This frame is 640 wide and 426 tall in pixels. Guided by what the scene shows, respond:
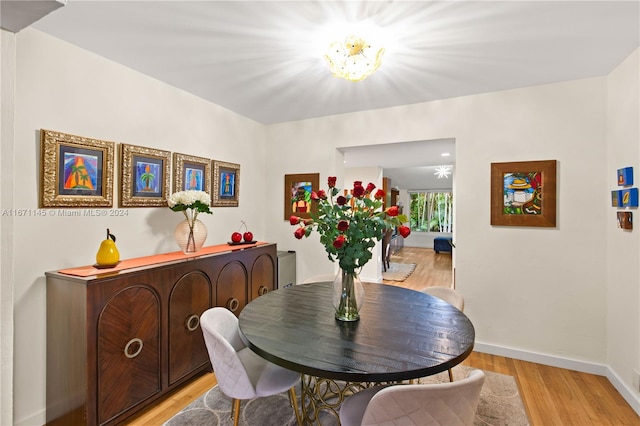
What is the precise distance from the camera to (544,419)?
1.99 meters

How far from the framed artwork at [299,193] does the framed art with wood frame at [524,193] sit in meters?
1.95

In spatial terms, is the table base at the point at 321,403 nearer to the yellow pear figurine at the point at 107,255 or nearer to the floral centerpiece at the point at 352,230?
the floral centerpiece at the point at 352,230

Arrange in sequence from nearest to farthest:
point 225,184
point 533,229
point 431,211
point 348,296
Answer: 1. point 348,296
2. point 533,229
3. point 225,184
4. point 431,211

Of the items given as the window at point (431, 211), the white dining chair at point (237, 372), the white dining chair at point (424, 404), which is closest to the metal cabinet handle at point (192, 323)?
the white dining chair at point (237, 372)

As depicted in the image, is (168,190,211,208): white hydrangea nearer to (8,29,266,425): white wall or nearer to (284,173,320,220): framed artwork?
(8,29,266,425): white wall

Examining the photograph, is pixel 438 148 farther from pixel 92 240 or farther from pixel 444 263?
pixel 444 263

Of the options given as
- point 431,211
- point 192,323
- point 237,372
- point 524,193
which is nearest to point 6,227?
point 237,372

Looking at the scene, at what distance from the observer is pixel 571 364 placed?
2617 millimetres

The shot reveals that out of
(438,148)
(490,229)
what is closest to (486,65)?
(490,229)

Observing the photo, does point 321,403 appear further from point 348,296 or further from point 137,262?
point 137,262

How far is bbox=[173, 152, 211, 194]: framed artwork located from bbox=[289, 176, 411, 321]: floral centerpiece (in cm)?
172

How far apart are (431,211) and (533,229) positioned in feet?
28.3

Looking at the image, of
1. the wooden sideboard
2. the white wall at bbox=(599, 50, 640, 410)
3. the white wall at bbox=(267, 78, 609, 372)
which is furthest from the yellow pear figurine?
the white wall at bbox=(599, 50, 640, 410)

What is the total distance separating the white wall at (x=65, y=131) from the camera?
1823mm
